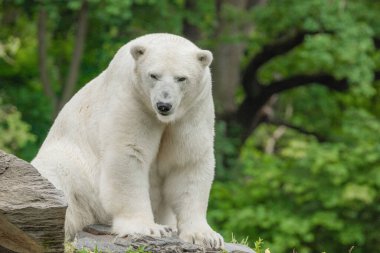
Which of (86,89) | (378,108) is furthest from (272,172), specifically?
(86,89)

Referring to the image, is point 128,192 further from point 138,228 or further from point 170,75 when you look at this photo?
point 170,75

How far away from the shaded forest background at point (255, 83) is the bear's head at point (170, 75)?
787cm

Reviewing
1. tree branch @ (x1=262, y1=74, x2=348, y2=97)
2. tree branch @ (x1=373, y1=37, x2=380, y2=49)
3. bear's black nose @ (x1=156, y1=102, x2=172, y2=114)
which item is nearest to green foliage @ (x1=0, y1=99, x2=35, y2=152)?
tree branch @ (x1=262, y1=74, x2=348, y2=97)

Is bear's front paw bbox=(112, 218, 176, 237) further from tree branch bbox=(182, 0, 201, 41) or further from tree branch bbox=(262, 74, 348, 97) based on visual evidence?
tree branch bbox=(182, 0, 201, 41)

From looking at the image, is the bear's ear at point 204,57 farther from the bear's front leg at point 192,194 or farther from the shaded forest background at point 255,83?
the shaded forest background at point 255,83

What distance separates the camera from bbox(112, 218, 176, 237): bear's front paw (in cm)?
654

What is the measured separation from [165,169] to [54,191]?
135 cm

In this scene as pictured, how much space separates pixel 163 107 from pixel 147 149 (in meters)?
0.44

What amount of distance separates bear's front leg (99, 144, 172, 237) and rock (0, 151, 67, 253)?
1049mm

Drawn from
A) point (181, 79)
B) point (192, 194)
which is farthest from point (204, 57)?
point (192, 194)

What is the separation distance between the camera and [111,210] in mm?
6746

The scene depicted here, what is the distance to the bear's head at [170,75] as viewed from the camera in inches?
248

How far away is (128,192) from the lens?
662 cm

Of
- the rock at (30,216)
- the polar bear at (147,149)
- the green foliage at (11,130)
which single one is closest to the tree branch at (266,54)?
the green foliage at (11,130)
